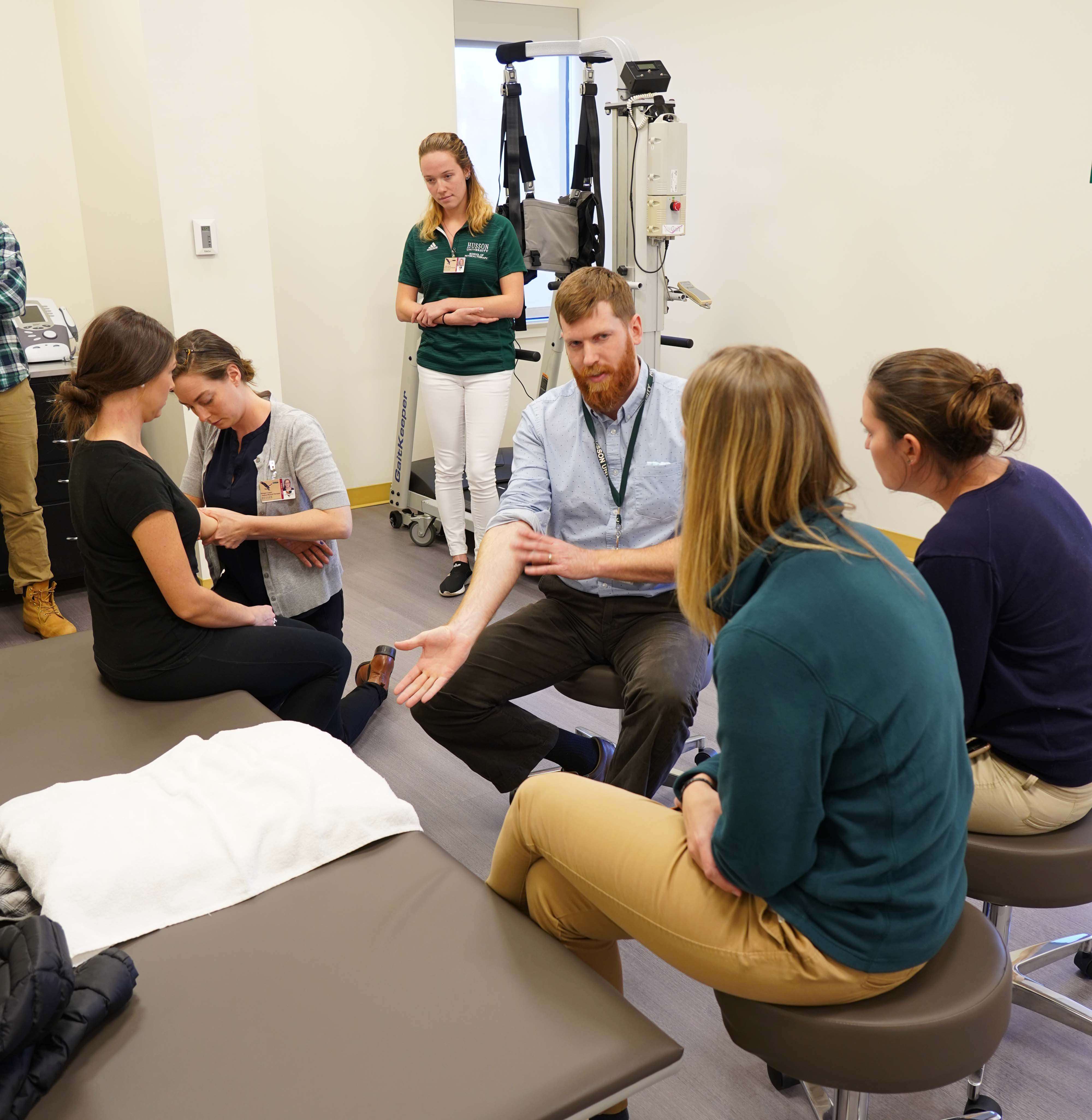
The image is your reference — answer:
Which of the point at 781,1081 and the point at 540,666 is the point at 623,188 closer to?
the point at 540,666

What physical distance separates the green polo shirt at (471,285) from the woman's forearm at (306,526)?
4.65 feet

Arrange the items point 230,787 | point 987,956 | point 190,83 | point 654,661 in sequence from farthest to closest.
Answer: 1. point 190,83
2. point 654,661
3. point 230,787
4. point 987,956

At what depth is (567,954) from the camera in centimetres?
131

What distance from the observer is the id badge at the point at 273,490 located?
2406mm

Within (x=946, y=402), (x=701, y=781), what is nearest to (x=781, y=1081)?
(x=701, y=781)

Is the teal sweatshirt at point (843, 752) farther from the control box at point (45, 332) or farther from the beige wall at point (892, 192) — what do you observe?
the control box at point (45, 332)

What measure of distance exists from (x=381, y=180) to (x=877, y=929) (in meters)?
4.37

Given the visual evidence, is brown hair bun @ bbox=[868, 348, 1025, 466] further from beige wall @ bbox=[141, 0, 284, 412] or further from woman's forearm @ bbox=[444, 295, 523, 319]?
beige wall @ bbox=[141, 0, 284, 412]

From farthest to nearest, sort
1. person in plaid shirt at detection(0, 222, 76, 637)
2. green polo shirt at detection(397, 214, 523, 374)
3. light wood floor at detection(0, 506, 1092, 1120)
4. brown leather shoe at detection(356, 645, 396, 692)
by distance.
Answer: green polo shirt at detection(397, 214, 523, 374) → person in plaid shirt at detection(0, 222, 76, 637) → brown leather shoe at detection(356, 645, 396, 692) → light wood floor at detection(0, 506, 1092, 1120)

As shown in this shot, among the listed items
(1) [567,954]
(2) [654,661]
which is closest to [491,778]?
(2) [654,661]

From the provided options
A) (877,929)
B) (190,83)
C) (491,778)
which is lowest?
(491,778)

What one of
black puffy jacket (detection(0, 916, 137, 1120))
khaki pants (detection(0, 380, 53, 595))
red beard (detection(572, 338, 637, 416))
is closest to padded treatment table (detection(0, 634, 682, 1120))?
black puffy jacket (detection(0, 916, 137, 1120))

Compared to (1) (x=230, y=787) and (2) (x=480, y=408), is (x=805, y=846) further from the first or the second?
(2) (x=480, y=408)

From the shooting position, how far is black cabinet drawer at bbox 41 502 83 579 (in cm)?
371
